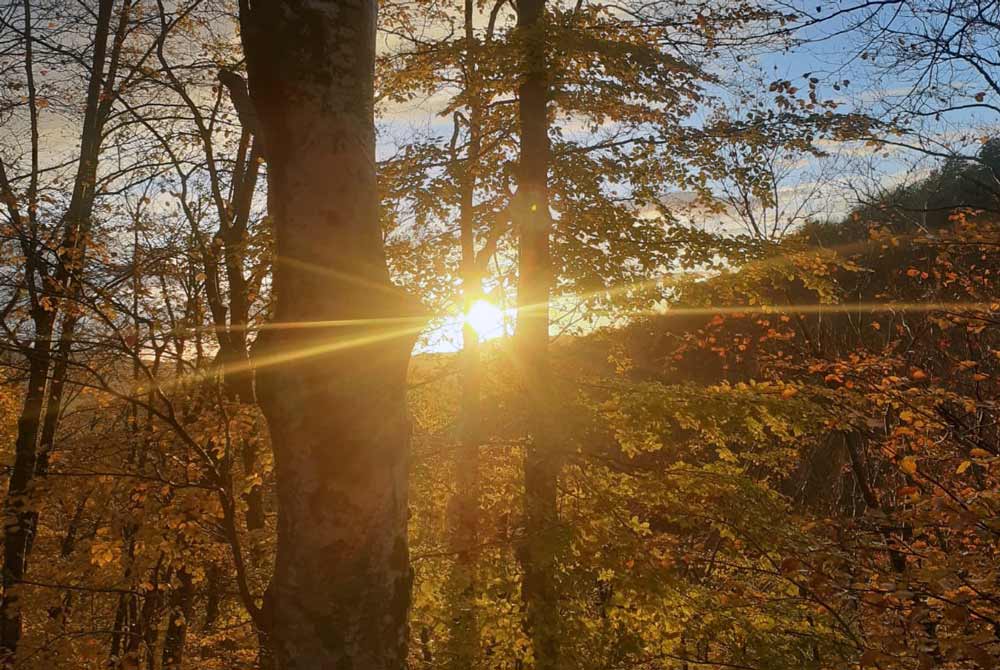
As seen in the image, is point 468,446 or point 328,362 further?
point 468,446

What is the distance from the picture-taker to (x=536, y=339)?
24.7 feet

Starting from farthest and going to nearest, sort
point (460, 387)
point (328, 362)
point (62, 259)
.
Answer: point (460, 387), point (62, 259), point (328, 362)

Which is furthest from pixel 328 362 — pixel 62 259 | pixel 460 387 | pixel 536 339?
pixel 460 387

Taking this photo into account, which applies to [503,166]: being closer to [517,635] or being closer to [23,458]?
[517,635]

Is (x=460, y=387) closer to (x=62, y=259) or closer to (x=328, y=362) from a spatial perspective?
(x=62, y=259)

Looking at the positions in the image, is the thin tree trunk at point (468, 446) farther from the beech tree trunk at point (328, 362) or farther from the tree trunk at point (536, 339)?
the beech tree trunk at point (328, 362)

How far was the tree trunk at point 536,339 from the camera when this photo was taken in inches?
235

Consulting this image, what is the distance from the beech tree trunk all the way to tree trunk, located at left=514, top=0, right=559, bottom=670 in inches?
144

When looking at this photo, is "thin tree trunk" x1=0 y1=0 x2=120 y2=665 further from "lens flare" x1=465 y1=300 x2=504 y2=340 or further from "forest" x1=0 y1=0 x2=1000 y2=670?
"lens flare" x1=465 y1=300 x2=504 y2=340

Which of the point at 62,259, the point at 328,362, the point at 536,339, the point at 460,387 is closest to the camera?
the point at 328,362

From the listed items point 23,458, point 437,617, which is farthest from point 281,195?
point 23,458

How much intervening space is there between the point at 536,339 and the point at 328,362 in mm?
5401

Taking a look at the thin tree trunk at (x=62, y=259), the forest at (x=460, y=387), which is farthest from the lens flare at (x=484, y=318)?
the thin tree trunk at (x=62, y=259)

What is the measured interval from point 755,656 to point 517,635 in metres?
2.16
